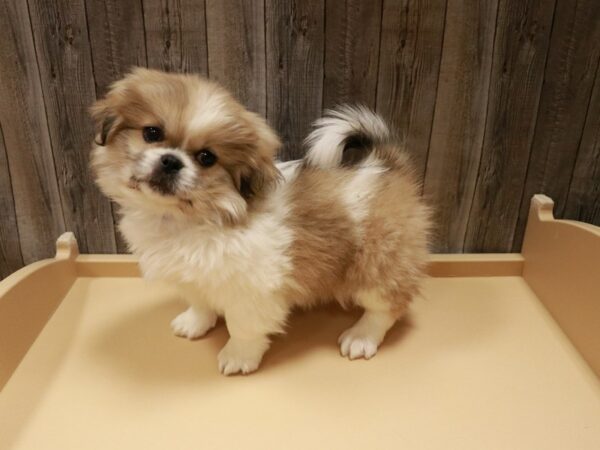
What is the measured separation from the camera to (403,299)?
4.56 feet

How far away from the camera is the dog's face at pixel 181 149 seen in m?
1.06

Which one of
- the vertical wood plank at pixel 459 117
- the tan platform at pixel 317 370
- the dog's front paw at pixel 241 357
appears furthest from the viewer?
the vertical wood plank at pixel 459 117

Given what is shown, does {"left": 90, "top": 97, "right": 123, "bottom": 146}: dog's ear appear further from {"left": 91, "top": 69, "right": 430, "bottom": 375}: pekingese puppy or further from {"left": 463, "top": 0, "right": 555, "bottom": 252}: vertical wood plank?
{"left": 463, "top": 0, "right": 555, "bottom": 252}: vertical wood plank

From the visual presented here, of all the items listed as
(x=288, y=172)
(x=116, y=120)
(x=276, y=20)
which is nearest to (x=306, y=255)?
(x=288, y=172)

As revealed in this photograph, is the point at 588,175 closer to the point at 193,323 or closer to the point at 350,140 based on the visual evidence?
the point at 350,140

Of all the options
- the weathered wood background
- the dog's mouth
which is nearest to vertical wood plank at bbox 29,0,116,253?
the weathered wood background

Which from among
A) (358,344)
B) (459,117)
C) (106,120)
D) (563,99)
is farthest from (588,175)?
(106,120)

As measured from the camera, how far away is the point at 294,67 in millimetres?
1468

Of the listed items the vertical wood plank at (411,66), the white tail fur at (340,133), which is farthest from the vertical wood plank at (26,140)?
the vertical wood plank at (411,66)

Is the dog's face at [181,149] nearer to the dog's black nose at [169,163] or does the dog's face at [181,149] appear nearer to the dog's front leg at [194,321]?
the dog's black nose at [169,163]

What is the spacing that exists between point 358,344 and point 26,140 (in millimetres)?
1162

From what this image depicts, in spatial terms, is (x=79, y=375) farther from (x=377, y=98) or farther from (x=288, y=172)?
(x=377, y=98)

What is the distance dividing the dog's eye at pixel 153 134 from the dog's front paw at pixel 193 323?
58 centimetres

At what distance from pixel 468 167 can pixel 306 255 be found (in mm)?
714
